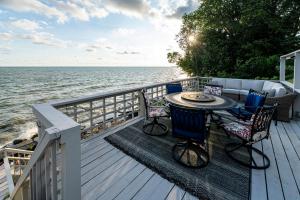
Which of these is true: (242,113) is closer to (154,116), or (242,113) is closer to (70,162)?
(154,116)

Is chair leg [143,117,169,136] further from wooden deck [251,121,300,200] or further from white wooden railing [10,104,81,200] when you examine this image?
white wooden railing [10,104,81,200]

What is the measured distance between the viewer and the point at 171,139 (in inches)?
123

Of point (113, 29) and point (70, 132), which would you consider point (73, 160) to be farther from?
point (113, 29)

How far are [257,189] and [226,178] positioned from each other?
0.32 metres

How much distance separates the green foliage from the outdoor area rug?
25.5 feet

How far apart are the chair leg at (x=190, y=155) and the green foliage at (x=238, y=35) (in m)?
7.85

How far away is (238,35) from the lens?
34.2 feet

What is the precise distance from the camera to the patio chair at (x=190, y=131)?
217 centimetres

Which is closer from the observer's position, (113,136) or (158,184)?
(158,184)

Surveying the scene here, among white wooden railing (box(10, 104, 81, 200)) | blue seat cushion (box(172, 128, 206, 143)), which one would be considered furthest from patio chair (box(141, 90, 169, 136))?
white wooden railing (box(10, 104, 81, 200))

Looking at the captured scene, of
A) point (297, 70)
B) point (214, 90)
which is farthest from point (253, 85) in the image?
point (214, 90)

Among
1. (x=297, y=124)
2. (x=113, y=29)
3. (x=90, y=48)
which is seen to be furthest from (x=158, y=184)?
(x=90, y=48)

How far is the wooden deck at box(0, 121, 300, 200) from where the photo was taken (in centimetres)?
182

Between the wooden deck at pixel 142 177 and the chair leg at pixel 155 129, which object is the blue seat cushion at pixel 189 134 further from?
the chair leg at pixel 155 129
